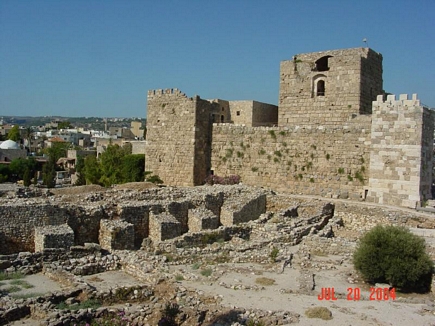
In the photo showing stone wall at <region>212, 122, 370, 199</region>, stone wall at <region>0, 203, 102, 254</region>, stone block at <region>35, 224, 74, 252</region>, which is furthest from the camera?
stone wall at <region>212, 122, 370, 199</region>

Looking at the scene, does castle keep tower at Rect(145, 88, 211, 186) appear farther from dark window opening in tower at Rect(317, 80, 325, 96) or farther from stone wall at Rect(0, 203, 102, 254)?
stone wall at Rect(0, 203, 102, 254)

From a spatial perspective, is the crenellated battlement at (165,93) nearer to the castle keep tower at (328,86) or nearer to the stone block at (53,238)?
the castle keep tower at (328,86)

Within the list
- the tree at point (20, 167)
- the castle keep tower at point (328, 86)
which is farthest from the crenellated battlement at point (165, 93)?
the tree at point (20, 167)

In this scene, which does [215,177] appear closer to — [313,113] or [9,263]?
[313,113]

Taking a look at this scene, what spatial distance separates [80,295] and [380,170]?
1305 cm

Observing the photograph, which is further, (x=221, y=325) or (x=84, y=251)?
(x=84, y=251)

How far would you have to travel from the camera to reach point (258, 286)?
416 inches

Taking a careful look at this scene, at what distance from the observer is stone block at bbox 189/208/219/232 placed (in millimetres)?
15961

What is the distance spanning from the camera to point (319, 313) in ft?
29.3

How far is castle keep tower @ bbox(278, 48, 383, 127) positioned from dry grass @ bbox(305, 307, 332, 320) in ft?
41.6

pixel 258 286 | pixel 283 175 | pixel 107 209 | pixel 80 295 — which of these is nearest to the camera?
pixel 80 295

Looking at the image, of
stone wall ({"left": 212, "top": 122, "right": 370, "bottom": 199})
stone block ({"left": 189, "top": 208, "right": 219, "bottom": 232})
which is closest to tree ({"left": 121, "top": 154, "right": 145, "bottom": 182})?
stone wall ({"left": 212, "top": 122, "right": 370, "bottom": 199})

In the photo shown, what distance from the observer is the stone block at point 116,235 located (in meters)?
13.7

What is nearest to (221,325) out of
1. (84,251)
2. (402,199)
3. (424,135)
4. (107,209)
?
(84,251)
